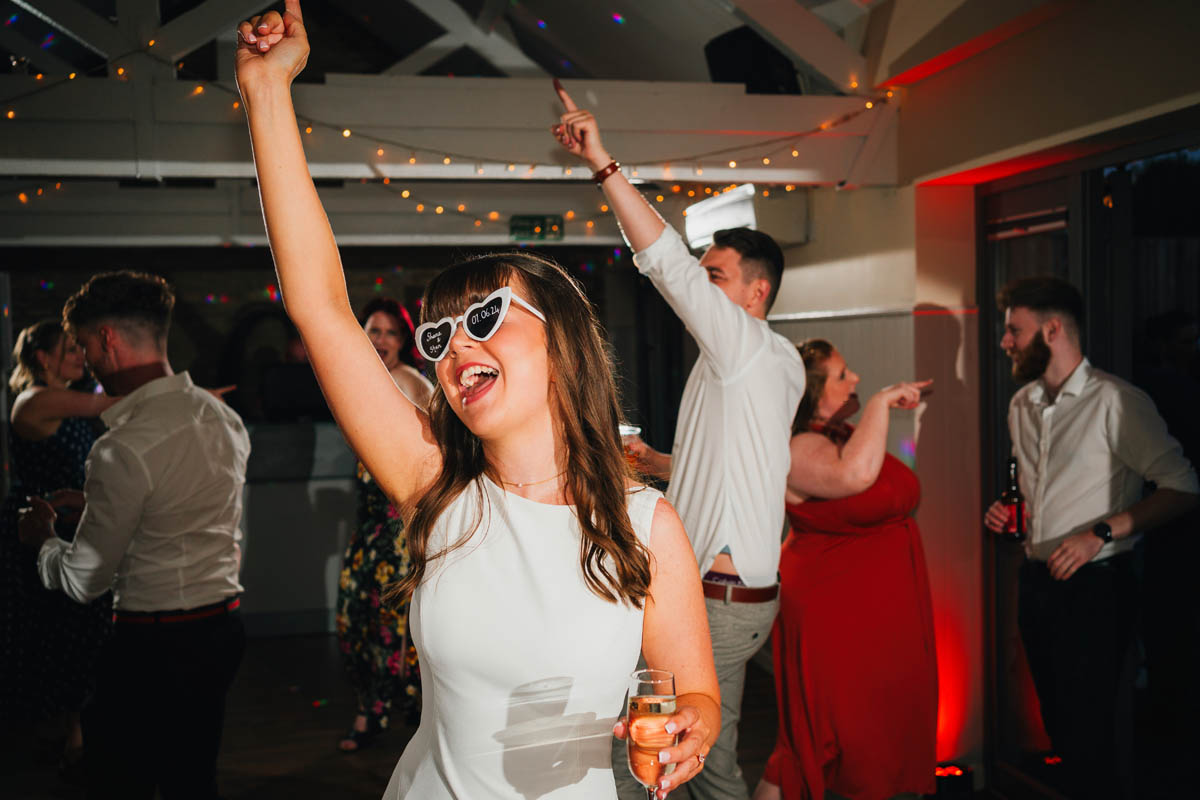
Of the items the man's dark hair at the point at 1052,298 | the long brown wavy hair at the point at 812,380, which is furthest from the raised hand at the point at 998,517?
the long brown wavy hair at the point at 812,380

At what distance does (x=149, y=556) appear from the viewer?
2.26 m

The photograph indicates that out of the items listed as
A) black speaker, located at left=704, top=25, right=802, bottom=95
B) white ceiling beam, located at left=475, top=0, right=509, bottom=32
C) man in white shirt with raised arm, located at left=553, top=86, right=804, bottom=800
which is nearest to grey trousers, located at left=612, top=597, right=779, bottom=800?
man in white shirt with raised arm, located at left=553, top=86, right=804, bottom=800

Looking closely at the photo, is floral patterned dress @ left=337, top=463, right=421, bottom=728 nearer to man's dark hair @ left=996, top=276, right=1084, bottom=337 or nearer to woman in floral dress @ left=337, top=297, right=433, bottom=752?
woman in floral dress @ left=337, top=297, right=433, bottom=752

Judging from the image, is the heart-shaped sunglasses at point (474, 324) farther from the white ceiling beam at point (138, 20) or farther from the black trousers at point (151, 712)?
the white ceiling beam at point (138, 20)

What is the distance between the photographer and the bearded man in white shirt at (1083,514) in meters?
2.73

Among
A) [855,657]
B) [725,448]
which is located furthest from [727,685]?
[855,657]

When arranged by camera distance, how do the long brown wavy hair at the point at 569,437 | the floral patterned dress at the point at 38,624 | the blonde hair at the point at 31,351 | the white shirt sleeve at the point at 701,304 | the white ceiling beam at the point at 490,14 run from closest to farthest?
the long brown wavy hair at the point at 569,437 < the white shirt sleeve at the point at 701,304 < the floral patterned dress at the point at 38,624 < the blonde hair at the point at 31,351 < the white ceiling beam at the point at 490,14

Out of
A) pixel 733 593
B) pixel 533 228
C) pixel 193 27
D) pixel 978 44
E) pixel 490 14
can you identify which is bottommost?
pixel 733 593

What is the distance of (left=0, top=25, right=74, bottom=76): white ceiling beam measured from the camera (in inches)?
293

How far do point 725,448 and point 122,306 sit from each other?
152 centimetres

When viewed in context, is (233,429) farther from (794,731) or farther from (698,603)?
(794,731)

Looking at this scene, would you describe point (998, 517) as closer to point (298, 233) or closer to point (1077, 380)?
point (1077, 380)

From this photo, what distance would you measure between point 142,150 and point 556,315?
230 cm

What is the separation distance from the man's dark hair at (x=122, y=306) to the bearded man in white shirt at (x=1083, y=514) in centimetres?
248
